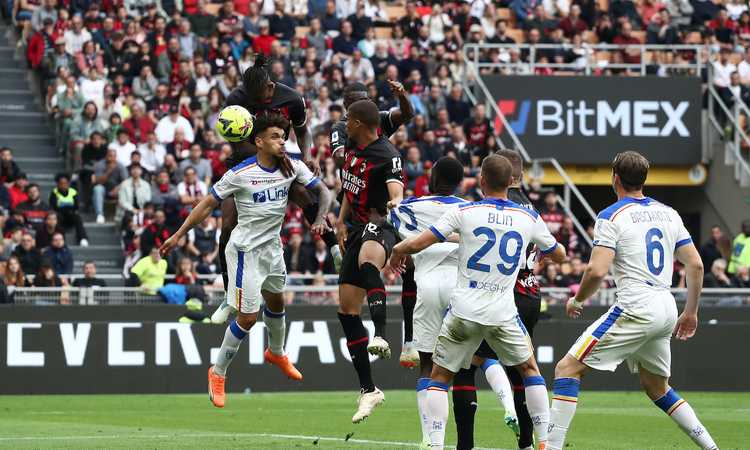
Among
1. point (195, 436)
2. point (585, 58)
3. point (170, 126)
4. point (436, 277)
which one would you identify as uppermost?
point (436, 277)

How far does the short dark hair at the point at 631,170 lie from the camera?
11266mm

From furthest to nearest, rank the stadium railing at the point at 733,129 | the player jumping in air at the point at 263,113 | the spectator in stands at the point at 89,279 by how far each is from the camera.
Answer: the stadium railing at the point at 733,129, the spectator in stands at the point at 89,279, the player jumping in air at the point at 263,113

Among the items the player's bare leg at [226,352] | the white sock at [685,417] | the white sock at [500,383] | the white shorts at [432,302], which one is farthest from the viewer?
the player's bare leg at [226,352]

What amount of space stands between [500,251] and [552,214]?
654 inches

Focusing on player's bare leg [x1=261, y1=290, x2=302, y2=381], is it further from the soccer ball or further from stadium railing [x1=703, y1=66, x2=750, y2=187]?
stadium railing [x1=703, y1=66, x2=750, y2=187]

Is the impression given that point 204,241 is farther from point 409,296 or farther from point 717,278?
point 409,296

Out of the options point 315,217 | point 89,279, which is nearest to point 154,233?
point 89,279

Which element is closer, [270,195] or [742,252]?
[270,195]

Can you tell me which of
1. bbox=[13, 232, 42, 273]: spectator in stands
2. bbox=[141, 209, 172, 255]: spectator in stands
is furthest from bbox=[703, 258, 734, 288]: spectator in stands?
bbox=[13, 232, 42, 273]: spectator in stands

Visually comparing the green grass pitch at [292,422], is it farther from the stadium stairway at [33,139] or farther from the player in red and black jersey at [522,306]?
the stadium stairway at [33,139]

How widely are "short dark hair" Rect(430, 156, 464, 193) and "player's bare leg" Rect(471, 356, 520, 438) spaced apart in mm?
1590

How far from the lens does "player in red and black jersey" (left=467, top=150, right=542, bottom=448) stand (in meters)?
12.4

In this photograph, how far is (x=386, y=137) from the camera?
45.4 feet

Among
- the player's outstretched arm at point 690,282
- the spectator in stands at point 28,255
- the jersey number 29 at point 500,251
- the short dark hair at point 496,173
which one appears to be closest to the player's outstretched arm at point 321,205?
the short dark hair at point 496,173
